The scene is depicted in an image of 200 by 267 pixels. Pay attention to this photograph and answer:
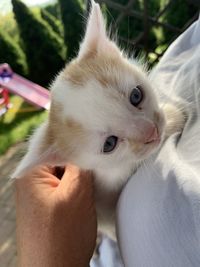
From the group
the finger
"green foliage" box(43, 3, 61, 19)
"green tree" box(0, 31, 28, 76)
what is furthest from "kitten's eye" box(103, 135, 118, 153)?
"green foliage" box(43, 3, 61, 19)

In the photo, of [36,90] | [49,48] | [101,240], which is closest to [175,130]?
[101,240]

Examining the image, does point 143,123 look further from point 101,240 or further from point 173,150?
point 101,240

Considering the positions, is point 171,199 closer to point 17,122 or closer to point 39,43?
point 17,122

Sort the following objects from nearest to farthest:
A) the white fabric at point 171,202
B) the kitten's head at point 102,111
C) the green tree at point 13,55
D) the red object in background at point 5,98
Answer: the white fabric at point 171,202 → the kitten's head at point 102,111 → the red object in background at point 5,98 → the green tree at point 13,55

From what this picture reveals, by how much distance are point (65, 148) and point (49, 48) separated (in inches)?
84.4

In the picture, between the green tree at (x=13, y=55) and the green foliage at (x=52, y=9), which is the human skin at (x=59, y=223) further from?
the green foliage at (x=52, y=9)

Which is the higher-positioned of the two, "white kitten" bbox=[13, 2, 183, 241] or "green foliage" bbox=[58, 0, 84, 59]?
"white kitten" bbox=[13, 2, 183, 241]

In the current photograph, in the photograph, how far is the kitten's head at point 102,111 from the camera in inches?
32.4

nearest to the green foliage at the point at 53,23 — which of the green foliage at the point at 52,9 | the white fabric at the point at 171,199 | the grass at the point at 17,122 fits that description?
the green foliage at the point at 52,9

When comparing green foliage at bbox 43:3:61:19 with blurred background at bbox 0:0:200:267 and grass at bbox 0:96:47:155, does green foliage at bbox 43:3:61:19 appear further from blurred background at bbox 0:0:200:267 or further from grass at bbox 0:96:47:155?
grass at bbox 0:96:47:155

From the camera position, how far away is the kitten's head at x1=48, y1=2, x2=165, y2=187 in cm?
82

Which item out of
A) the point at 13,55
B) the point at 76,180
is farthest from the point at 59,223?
the point at 13,55

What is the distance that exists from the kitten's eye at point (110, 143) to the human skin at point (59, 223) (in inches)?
4.8

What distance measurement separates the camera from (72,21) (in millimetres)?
2830
